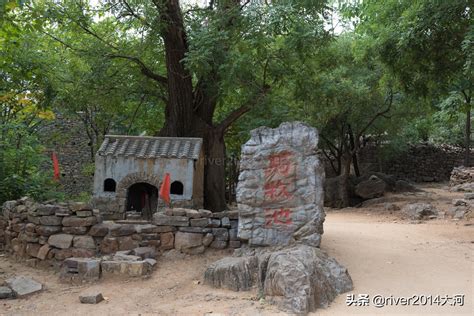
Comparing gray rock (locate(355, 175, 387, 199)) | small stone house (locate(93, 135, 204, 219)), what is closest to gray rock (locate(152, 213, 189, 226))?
small stone house (locate(93, 135, 204, 219))

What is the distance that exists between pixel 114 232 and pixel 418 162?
63.3 ft

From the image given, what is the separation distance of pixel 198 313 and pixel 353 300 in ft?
5.99

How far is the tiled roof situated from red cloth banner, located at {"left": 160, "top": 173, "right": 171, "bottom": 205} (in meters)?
0.56

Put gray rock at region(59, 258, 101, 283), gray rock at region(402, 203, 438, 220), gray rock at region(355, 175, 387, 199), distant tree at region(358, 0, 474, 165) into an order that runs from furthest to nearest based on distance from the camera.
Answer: gray rock at region(355, 175, 387, 199)
gray rock at region(402, 203, 438, 220)
distant tree at region(358, 0, 474, 165)
gray rock at region(59, 258, 101, 283)

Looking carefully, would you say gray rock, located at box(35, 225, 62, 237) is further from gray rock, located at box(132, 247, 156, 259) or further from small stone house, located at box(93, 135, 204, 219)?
Answer: small stone house, located at box(93, 135, 204, 219)

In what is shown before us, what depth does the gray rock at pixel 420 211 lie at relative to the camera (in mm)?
11173

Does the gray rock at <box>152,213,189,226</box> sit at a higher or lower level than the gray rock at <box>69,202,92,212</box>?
lower

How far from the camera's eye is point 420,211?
1132cm

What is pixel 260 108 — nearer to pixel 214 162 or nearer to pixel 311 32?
pixel 214 162

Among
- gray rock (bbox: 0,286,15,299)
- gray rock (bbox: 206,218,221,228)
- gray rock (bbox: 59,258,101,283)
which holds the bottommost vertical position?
gray rock (bbox: 0,286,15,299)

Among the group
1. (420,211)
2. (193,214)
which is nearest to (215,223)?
(193,214)

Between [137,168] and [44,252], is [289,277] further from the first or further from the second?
[137,168]

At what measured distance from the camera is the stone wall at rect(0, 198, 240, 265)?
672 cm

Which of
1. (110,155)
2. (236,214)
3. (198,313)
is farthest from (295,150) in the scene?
(110,155)
